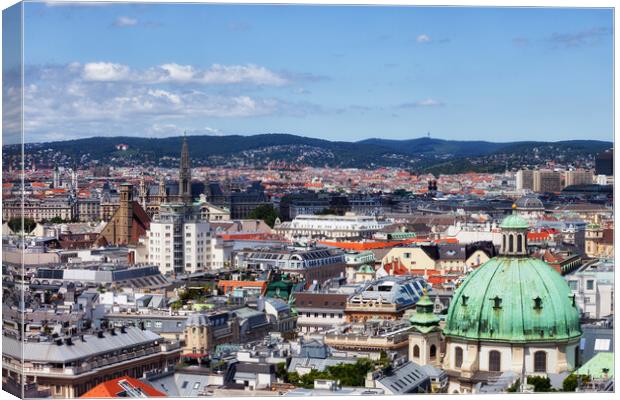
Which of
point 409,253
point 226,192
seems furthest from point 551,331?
point 226,192

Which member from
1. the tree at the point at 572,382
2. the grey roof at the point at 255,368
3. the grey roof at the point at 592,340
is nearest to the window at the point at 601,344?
the grey roof at the point at 592,340

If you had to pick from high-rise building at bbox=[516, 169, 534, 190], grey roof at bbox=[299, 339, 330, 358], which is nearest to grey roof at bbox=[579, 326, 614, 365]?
grey roof at bbox=[299, 339, 330, 358]

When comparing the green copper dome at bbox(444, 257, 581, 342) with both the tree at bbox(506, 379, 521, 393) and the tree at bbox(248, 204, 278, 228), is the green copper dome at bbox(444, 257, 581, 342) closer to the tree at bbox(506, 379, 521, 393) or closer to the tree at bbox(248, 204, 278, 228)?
the tree at bbox(506, 379, 521, 393)

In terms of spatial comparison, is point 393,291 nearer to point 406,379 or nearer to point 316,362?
point 316,362

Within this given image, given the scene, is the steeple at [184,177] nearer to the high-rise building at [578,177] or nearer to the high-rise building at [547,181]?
the high-rise building at [578,177]

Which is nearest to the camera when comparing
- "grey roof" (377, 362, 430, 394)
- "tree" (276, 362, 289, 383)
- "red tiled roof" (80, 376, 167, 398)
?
"red tiled roof" (80, 376, 167, 398)

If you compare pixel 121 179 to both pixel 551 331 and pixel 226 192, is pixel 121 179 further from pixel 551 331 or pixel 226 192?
pixel 551 331
